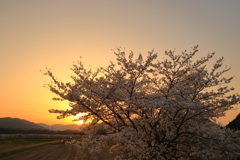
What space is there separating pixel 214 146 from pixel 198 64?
4.56 metres

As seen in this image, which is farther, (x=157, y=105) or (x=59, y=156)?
(x=59, y=156)

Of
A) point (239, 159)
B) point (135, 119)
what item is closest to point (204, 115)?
point (135, 119)

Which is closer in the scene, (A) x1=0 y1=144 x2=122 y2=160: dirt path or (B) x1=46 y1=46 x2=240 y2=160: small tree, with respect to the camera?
(B) x1=46 y1=46 x2=240 y2=160: small tree

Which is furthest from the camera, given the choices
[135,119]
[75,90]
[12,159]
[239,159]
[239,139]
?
[12,159]

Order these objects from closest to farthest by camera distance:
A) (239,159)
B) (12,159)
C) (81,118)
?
(81,118) → (239,159) → (12,159)

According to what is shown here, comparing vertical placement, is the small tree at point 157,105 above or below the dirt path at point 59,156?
above

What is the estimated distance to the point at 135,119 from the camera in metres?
11.4

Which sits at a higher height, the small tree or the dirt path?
the small tree

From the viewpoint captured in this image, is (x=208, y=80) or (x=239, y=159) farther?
(x=239, y=159)

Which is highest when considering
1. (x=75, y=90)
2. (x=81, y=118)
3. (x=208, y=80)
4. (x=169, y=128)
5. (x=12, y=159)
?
(x=208, y=80)

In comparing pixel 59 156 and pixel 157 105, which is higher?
pixel 157 105

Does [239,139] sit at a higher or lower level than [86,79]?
lower

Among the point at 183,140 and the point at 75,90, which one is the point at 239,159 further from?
the point at 75,90

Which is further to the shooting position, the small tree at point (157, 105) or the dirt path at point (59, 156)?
the dirt path at point (59, 156)
